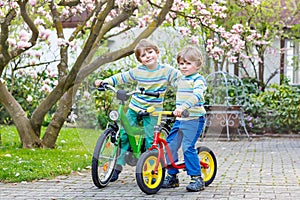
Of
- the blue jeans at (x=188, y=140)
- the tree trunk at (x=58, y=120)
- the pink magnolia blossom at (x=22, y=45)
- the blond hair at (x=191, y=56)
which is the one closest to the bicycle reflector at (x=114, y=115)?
the blue jeans at (x=188, y=140)

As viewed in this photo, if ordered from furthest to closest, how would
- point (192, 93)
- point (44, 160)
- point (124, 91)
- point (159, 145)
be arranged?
point (44, 160)
point (159, 145)
point (124, 91)
point (192, 93)

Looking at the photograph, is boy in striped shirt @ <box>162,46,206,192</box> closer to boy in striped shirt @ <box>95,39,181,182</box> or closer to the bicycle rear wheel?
boy in striped shirt @ <box>95,39,181,182</box>

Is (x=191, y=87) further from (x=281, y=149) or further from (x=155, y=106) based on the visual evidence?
(x=281, y=149)

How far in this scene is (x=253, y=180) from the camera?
23.0 ft

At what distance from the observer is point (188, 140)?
6094 millimetres

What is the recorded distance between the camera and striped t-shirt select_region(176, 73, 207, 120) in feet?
19.1

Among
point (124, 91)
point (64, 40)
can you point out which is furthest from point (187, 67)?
point (64, 40)

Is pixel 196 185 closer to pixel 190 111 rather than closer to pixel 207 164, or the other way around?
pixel 207 164

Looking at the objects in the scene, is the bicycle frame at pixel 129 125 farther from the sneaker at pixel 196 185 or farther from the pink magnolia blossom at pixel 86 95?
the sneaker at pixel 196 185

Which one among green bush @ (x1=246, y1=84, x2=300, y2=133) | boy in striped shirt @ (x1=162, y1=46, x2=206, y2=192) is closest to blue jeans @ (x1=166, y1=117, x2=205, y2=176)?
boy in striped shirt @ (x1=162, y1=46, x2=206, y2=192)

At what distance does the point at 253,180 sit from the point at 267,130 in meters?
7.52

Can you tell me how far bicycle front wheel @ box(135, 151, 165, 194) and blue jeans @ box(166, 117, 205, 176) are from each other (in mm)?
179

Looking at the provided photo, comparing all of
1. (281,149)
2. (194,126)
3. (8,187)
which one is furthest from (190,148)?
(281,149)

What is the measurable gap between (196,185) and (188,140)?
452 millimetres
